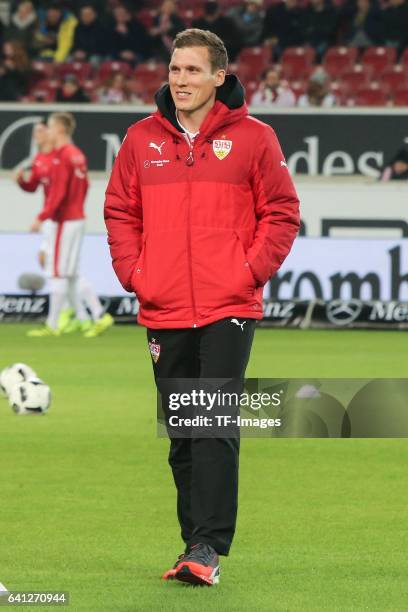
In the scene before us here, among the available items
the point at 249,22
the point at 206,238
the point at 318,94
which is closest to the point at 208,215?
the point at 206,238

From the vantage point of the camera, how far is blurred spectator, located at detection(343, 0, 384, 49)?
2633 centimetres

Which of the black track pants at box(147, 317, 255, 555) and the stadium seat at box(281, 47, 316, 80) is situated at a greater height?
the stadium seat at box(281, 47, 316, 80)

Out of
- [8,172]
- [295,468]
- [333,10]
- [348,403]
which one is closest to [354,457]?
[295,468]

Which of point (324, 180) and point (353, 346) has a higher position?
point (324, 180)

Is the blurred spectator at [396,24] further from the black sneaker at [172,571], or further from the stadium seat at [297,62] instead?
the black sneaker at [172,571]

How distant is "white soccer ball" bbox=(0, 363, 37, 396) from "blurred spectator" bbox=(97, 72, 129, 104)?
520 inches

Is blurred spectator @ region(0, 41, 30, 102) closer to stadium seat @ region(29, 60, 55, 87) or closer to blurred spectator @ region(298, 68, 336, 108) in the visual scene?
stadium seat @ region(29, 60, 55, 87)

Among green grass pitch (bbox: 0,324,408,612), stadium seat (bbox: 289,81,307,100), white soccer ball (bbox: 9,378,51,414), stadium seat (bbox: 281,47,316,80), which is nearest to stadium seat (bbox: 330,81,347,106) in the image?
stadium seat (bbox: 289,81,307,100)

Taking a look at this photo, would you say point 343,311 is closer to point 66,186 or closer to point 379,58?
point 66,186

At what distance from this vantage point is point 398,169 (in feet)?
74.0

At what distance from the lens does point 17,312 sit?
2061 cm

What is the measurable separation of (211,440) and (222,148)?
1.18 metres

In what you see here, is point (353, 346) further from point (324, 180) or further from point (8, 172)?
point (8, 172)

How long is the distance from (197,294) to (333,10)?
20982 mm
